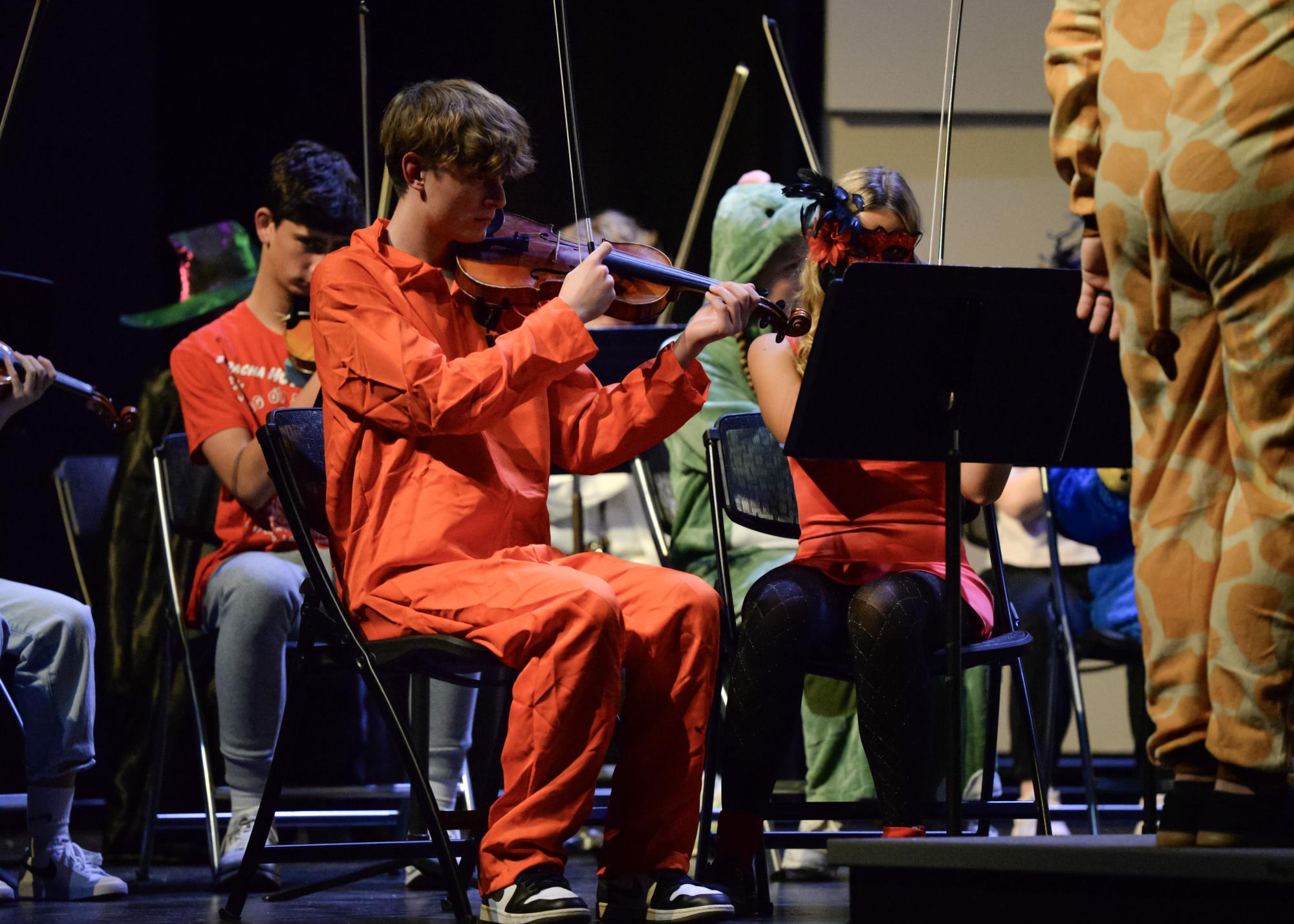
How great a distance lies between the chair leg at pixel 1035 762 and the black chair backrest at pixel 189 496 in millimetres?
1503

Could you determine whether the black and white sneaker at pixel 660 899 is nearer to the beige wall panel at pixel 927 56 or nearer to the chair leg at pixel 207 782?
the chair leg at pixel 207 782

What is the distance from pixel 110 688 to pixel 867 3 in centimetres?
283

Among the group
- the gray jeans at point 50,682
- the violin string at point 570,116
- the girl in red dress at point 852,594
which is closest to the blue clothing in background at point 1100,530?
the girl in red dress at point 852,594

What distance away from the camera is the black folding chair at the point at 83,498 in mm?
3305

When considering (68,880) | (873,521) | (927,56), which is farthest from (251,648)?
(927,56)

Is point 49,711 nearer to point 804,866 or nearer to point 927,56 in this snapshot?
point 804,866

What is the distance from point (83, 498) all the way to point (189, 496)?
0.50 metres

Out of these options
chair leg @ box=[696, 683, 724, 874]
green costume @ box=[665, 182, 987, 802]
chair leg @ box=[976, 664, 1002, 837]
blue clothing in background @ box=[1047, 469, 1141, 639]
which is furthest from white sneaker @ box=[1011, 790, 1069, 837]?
chair leg @ box=[696, 683, 724, 874]

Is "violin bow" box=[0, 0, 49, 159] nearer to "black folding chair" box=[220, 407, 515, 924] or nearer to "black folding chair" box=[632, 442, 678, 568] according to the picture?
"black folding chair" box=[220, 407, 515, 924]

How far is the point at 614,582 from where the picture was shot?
7.27 feet

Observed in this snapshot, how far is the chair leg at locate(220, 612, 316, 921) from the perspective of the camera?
2215 mm

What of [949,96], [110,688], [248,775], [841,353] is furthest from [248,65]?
[841,353]

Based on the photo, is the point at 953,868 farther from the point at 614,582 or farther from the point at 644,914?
the point at 614,582

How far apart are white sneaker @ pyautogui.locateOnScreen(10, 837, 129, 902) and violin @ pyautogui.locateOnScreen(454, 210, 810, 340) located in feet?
3.87
